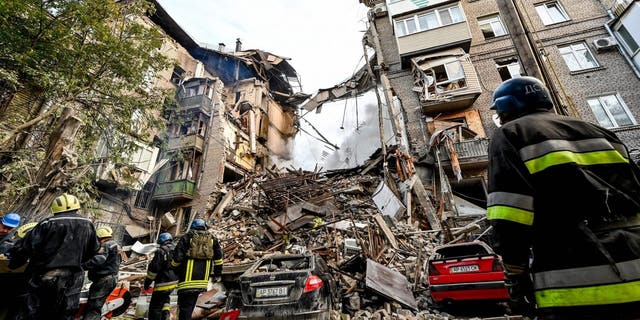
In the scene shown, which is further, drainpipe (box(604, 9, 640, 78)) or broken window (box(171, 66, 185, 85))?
broken window (box(171, 66, 185, 85))

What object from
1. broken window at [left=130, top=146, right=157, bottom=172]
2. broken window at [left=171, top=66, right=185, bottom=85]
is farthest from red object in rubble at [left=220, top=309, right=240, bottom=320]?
broken window at [left=171, top=66, right=185, bottom=85]

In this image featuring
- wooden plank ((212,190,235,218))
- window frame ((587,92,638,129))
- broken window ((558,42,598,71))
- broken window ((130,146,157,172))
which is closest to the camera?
window frame ((587,92,638,129))

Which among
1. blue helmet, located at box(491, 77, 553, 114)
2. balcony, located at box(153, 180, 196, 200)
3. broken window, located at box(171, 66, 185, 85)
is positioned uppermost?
broken window, located at box(171, 66, 185, 85)

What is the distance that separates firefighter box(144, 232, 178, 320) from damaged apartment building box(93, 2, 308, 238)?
288 inches

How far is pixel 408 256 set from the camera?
8.02m

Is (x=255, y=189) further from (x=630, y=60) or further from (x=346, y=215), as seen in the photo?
(x=630, y=60)

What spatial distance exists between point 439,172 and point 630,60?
34.1 ft

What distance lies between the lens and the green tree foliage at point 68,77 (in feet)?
21.4

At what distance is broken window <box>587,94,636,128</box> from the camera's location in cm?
1140

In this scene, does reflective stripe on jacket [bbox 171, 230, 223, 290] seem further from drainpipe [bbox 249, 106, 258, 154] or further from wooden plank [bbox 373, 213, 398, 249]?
drainpipe [bbox 249, 106, 258, 154]

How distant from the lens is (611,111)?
38.6ft

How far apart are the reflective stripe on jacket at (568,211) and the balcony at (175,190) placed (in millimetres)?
18920

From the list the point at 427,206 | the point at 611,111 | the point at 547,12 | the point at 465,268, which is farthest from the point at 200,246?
the point at 547,12

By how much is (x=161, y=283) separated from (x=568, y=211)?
6.34 m
